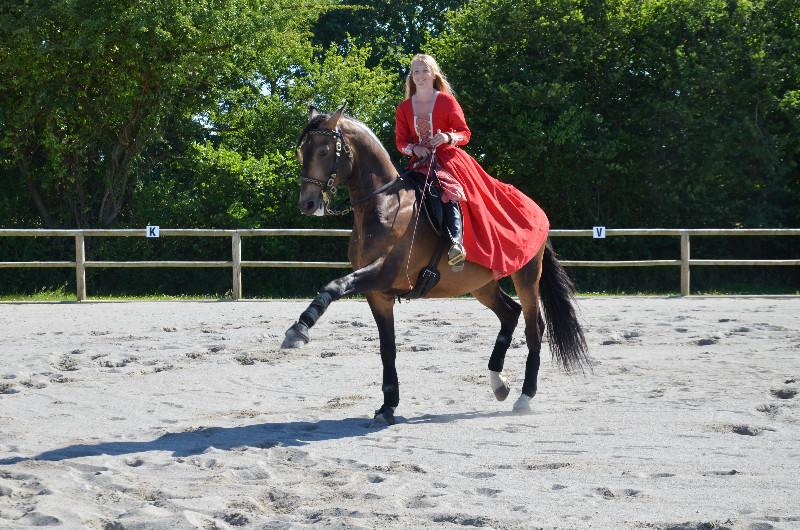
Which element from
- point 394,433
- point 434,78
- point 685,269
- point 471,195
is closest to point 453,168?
point 471,195

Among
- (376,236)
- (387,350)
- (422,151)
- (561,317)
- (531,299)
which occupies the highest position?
(422,151)

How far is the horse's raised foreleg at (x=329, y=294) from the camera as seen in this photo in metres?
5.43

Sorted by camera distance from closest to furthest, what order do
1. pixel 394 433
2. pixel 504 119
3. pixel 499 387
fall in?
pixel 394 433 → pixel 499 387 → pixel 504 119

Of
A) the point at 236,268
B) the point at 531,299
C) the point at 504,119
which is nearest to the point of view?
the point at 531,299

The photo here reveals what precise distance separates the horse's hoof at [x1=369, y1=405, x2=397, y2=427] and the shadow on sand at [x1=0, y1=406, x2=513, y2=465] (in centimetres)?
3

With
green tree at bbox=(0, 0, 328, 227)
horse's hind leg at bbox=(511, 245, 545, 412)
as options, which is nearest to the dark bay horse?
horse's hind leg at bbox=(511, 245, 545, 412)

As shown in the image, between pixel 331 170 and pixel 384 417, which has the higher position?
pixel 331 170

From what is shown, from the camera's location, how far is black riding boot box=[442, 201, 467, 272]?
6328mm

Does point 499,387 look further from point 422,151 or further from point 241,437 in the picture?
point 241,437

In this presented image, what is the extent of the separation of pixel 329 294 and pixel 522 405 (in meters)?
1.76

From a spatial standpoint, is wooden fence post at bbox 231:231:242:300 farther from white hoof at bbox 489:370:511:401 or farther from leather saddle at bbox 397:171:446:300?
leather saddle at bbox 397:171:446:300

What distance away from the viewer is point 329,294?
18.8 ft

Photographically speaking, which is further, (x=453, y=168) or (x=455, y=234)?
(x=453, y=168)

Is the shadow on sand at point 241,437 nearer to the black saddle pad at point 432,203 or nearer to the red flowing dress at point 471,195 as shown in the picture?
the red flowing dress at point 471,195
